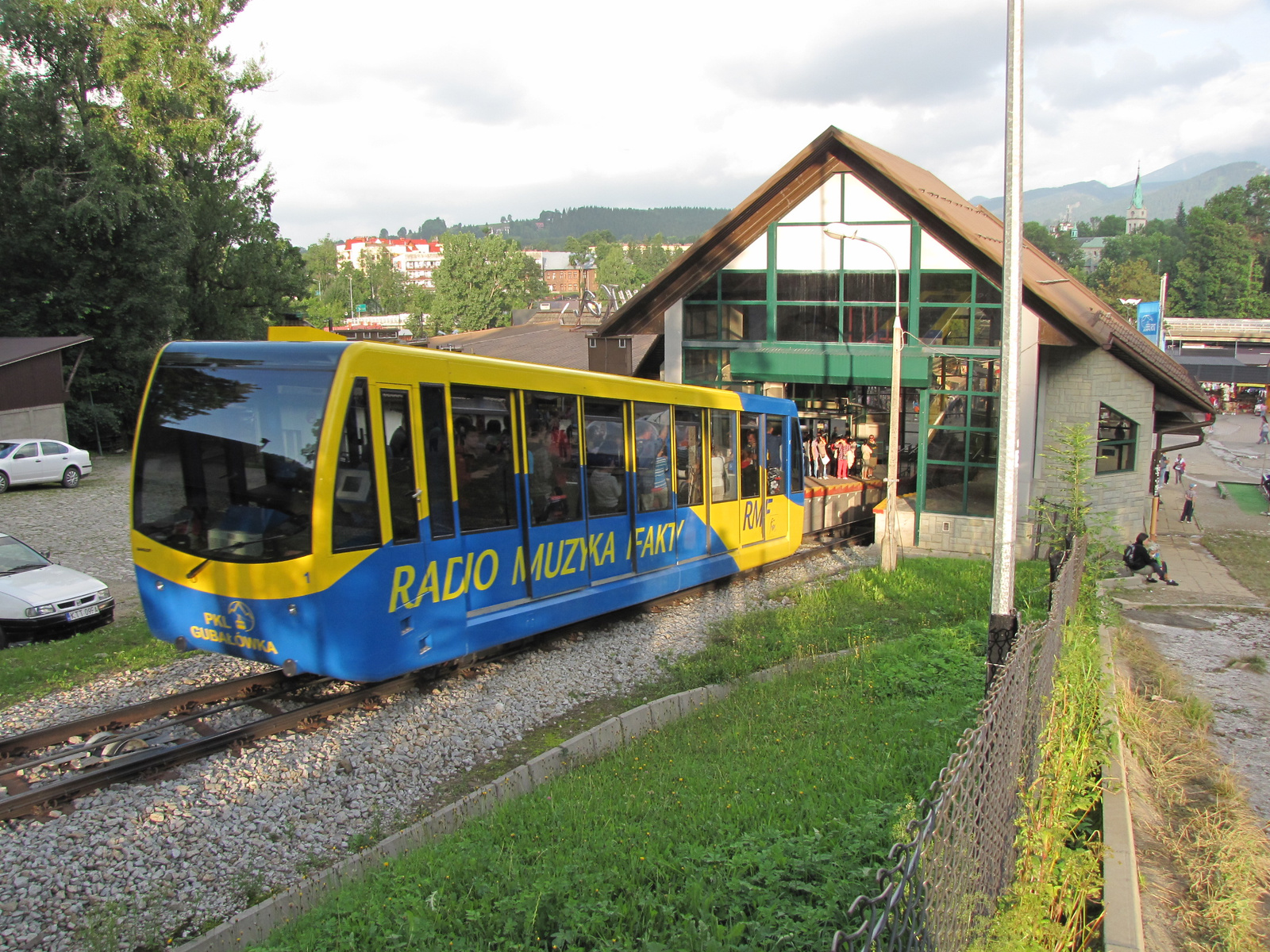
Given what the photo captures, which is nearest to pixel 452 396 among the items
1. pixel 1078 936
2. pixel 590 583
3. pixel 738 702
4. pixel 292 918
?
pixel 590 583

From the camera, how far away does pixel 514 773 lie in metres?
7.08

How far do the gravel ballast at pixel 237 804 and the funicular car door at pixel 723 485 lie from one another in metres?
3.76

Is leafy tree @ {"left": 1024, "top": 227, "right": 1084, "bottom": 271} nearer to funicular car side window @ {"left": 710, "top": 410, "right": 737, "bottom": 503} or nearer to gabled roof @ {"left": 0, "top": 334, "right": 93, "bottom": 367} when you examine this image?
gabled roof @ {"left": 0, "top": 334, "right": 93, "bottom": 367}

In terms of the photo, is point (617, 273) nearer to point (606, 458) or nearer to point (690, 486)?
point (690, 486)

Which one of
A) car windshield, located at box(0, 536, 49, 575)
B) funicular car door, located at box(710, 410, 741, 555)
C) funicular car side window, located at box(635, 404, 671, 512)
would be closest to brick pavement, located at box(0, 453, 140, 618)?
car windshield, located at box(0, 536, 49, 575)

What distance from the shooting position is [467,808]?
647 cm

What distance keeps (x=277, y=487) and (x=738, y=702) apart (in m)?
4.82

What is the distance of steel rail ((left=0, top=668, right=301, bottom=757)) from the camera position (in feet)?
23.6

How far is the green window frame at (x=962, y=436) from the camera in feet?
62.8

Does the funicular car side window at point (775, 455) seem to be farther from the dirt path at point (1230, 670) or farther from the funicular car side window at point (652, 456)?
the dirt path at point (1230, 670)

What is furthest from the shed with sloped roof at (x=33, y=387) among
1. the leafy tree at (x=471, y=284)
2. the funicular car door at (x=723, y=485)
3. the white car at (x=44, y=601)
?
the leafy tree at (x=471, y=284)

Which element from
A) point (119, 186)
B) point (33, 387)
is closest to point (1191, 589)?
point (33, 387)

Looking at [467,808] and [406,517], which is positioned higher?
[406,517]

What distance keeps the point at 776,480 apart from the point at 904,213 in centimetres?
793
